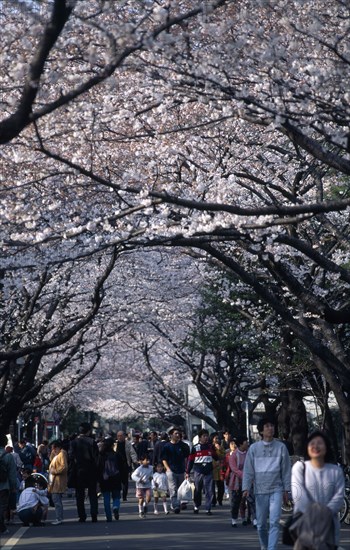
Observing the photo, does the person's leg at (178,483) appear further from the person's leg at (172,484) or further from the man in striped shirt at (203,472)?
the man in striped shirt at (203,472)

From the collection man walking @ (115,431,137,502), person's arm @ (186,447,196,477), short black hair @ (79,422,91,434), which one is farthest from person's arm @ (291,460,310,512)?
person's arm @ (186,447,196,477)

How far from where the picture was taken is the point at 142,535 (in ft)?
56.7

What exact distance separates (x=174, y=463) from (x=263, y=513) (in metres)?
11.0

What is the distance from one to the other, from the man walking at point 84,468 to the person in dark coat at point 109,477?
13 cm

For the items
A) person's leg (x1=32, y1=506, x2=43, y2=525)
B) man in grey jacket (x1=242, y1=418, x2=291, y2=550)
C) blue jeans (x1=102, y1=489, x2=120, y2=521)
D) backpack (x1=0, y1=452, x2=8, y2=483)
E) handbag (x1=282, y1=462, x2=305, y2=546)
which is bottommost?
handbag (x1=282, y1=462, x2=305, y2=546)

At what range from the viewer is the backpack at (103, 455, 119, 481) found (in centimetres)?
2073

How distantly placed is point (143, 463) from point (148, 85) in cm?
1170

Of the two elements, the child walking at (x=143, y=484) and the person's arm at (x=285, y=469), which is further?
the child walking at (x=143, y=484)

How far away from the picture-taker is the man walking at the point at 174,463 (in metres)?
23.0

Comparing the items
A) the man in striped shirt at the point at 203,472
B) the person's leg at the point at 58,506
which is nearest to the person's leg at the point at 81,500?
the person's leg at the point at 58,506

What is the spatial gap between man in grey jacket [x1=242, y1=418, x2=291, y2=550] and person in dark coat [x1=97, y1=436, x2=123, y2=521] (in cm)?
850

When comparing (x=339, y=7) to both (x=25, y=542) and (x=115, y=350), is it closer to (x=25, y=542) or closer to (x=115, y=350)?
(x=25, y=542)

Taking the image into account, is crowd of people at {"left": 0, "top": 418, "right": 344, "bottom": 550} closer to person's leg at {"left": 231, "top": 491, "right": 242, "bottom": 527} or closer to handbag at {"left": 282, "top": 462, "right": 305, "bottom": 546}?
person's leg at {"left": 231, "top": 491, "right": 242, "bottom": 527}

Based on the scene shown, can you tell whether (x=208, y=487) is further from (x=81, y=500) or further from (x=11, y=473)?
(x=11, y=473)
